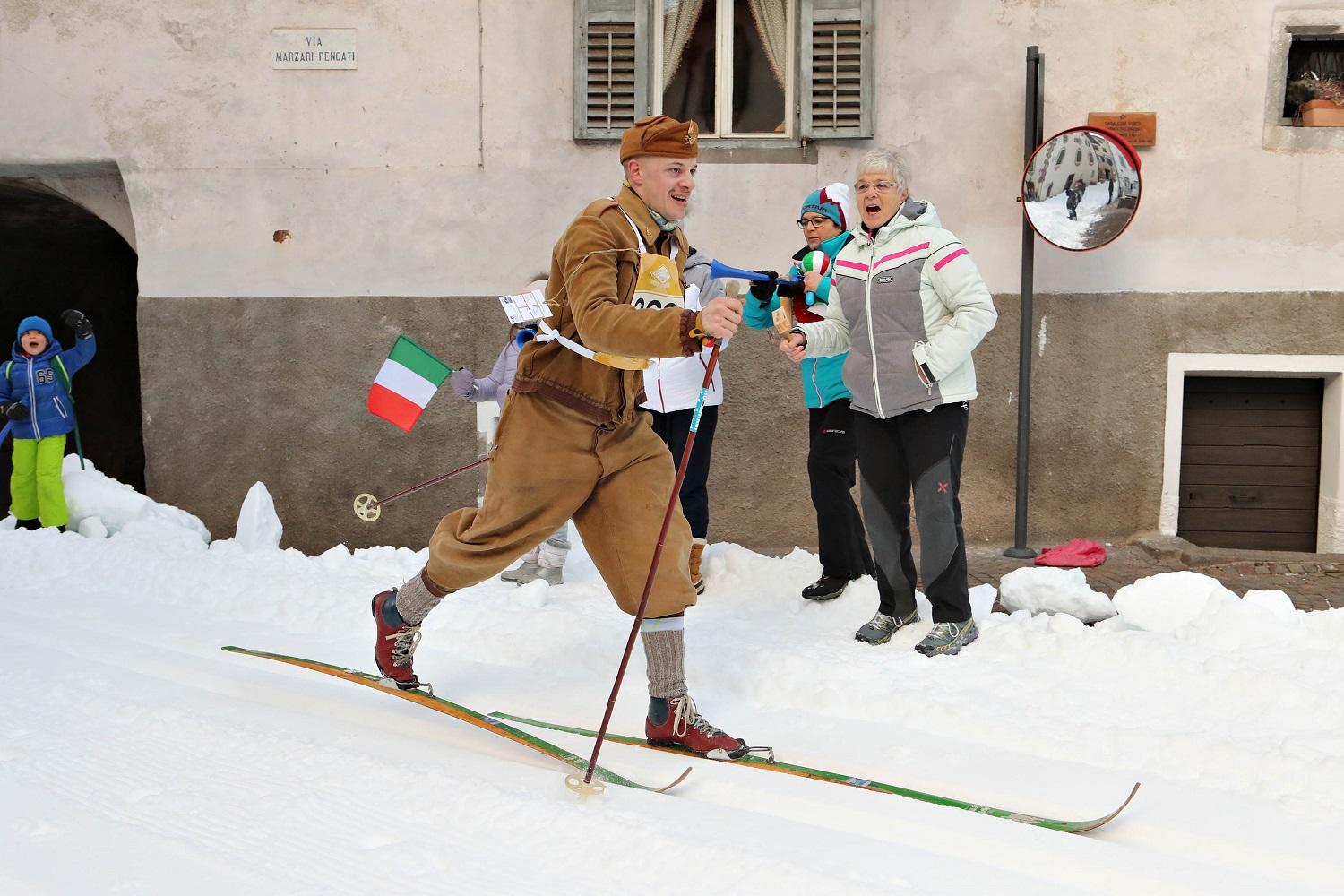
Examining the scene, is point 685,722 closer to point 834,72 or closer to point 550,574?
point 550,574

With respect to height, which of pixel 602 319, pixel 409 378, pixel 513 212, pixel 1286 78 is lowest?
pixel 409 378

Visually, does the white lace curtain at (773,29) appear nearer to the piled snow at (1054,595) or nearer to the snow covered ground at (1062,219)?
the snow covered ground at (1062,219)

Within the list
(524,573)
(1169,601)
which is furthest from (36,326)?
(1169,601)

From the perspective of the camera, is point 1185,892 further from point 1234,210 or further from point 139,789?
point 1234,210

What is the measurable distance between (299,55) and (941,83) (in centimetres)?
424

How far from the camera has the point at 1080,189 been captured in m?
7.47

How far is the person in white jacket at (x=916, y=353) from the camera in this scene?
14.6 feet

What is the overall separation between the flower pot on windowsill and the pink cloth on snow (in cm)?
302

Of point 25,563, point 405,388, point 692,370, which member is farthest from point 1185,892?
point 25,563

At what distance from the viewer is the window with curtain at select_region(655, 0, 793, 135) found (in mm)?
8039

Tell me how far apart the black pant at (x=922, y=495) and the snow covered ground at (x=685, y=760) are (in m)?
0.24

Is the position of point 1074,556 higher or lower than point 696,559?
lower

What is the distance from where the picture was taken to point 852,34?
787 cm

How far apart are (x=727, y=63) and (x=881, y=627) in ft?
15.3
